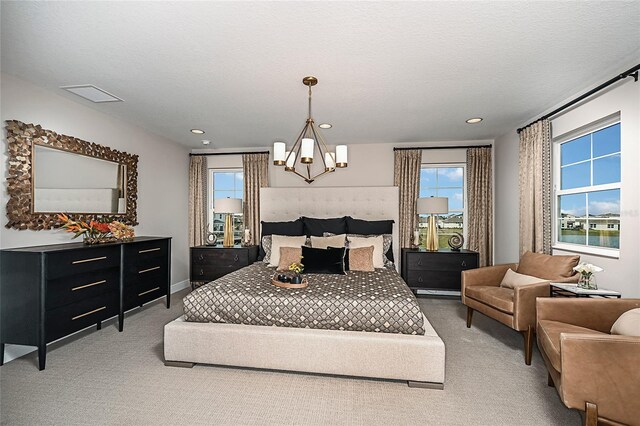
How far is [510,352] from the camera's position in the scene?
2.92 meters

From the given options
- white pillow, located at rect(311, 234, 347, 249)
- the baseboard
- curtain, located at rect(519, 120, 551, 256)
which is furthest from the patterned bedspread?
curtain, located at rect(519, 120, 551, 256)

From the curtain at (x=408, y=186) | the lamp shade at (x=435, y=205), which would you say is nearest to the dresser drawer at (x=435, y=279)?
the curtain at (x=408, y=186)

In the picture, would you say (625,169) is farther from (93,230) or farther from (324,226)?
(93,230)

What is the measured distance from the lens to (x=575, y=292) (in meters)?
2.53

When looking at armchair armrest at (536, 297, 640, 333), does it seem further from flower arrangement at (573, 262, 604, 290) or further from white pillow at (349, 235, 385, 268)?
white pillow at (349, 235, 385, 268)

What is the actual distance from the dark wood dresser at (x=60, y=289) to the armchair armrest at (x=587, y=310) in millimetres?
4023

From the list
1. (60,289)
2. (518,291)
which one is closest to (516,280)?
(518,291)

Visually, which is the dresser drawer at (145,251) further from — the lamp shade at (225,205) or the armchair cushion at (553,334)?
the armchair cushion at (553,334)

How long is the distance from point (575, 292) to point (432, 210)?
2250 mm

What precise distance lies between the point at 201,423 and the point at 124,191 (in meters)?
3.38

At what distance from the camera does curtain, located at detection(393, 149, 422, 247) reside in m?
5.04

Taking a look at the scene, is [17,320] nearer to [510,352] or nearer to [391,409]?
[391,409]

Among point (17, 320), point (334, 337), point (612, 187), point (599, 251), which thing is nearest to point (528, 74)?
point (612, 187)

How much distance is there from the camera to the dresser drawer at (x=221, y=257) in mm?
4891
